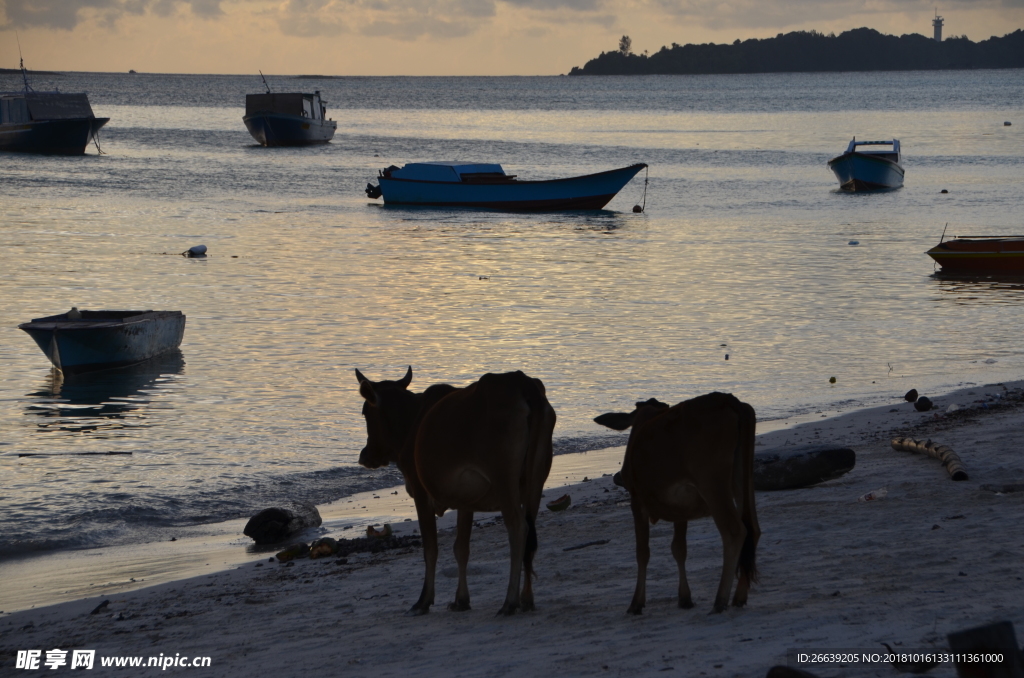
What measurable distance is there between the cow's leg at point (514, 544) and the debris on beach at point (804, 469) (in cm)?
355

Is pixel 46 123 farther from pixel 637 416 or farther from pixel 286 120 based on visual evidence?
pixel 637 416

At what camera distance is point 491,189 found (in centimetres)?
4244

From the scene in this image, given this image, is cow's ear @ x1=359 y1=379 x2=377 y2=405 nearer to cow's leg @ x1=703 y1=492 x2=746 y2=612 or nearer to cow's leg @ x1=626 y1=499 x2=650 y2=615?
cow's leg @ x1=626 y1=499 x2=650 y2=615

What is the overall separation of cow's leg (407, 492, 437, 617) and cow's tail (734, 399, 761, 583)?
1.71 metres

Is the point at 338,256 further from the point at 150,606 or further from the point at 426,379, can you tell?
the point at 150,606

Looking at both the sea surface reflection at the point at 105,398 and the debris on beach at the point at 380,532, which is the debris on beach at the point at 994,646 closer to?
the debris on beach at the point at 380,532

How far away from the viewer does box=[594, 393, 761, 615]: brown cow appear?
5.18 meters

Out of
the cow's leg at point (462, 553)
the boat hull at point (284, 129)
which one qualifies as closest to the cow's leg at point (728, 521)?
the cow's leg at point (462, 553)

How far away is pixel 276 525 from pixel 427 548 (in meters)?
3.38

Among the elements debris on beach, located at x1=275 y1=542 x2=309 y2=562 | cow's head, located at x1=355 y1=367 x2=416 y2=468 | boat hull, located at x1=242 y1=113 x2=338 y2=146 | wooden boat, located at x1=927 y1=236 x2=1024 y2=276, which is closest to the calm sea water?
wooden boat, located at x1=927 y1=236 x2=1024 y2=276

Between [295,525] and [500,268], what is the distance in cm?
2021

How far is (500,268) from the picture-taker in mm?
28891

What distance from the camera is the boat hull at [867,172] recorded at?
49531mm

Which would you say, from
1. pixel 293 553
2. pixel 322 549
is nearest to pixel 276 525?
pixel 293 553
